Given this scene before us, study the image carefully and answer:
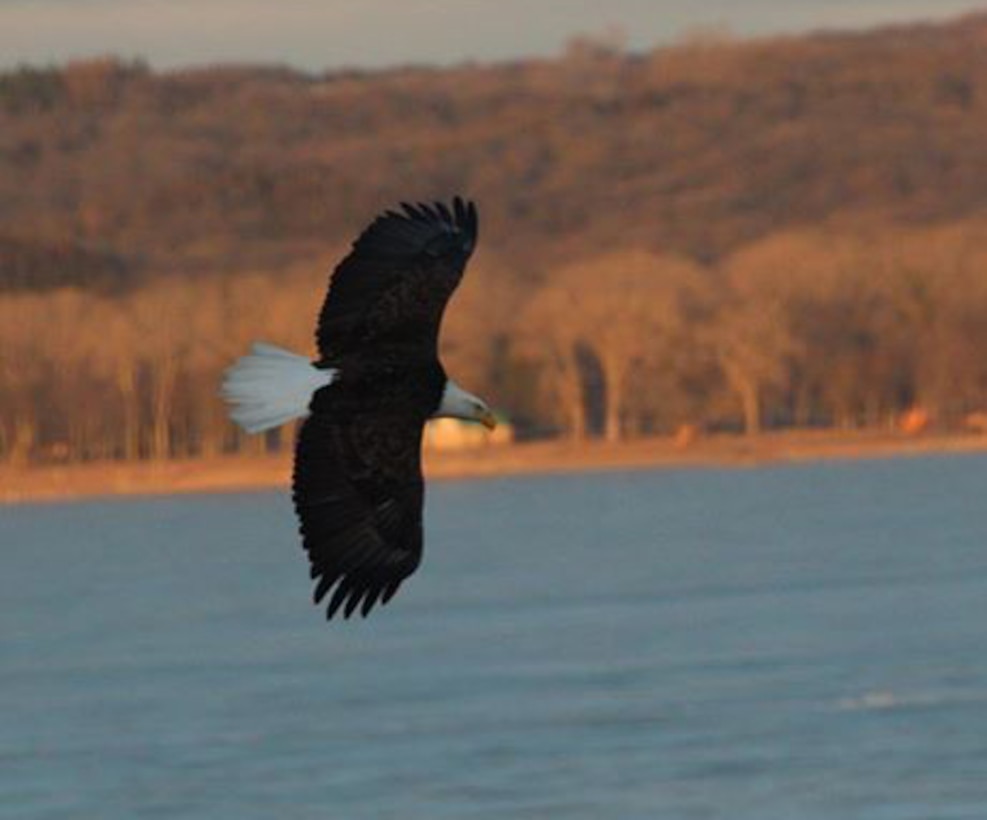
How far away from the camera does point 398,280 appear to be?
43.3ft

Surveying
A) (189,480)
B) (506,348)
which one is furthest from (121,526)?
(506,348)

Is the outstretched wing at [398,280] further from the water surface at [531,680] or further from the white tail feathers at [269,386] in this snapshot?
the water surface at [531,680]

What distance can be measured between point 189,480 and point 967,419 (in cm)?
2134

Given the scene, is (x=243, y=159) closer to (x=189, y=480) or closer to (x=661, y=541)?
(x=189, y=480)

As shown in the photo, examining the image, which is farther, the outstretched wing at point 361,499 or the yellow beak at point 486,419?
the yellow beak at point 486,419

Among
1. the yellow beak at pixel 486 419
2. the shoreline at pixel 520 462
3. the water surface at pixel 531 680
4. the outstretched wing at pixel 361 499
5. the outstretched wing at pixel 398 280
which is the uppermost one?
the outstretched wing at pixel 398 280

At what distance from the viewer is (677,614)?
38656 mm

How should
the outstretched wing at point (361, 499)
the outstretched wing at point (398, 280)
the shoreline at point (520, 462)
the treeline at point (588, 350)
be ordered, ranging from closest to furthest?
the outstretched wing at point (361, 499) < the outstretched wing at point (398, 280) < the shoreline at point (520, 462) < the treeline at point (588, 350)

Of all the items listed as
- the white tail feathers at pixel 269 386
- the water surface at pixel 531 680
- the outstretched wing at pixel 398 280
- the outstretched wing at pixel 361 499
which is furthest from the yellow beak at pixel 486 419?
the water surface at pixel 531 680

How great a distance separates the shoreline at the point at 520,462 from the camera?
83875 mm

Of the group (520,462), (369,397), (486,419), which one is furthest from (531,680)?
(520,462)

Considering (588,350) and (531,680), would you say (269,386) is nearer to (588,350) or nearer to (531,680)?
(531,680)

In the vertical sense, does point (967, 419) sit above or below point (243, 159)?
below

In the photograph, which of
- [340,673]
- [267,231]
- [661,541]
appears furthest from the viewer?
[267,231]
